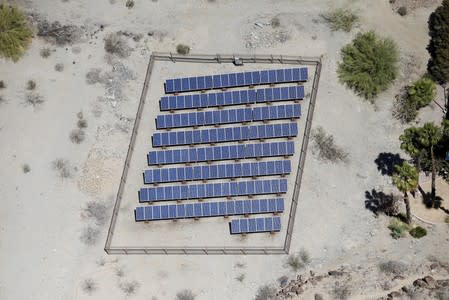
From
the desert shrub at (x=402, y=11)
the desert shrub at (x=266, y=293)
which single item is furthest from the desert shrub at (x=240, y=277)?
the desert shrub at (x=402, y=11)

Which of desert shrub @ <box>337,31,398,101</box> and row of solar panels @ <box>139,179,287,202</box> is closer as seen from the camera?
row of solar panels @ <box>139,179,287,202</box>

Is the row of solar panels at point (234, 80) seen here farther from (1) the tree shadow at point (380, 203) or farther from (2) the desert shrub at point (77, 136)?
(1) the tree shadow at point (380, 203)

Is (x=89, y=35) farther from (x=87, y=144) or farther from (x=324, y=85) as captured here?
(x=324, y=85)

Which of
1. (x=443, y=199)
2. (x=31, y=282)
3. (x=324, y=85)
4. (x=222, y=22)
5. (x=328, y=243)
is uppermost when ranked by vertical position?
(x=222, y=22)

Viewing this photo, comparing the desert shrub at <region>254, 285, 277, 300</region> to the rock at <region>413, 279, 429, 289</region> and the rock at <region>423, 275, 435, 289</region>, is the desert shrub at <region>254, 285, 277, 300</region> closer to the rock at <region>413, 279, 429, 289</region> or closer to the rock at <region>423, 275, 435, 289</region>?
the rock at <region>413, 279, 429, 289</region>

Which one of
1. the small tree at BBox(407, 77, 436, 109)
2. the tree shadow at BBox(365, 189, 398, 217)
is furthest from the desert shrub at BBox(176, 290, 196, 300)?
the small tree at BBox(407, 77, 436, 109)

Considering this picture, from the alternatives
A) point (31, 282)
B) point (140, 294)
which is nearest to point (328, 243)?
point (140, 294)
